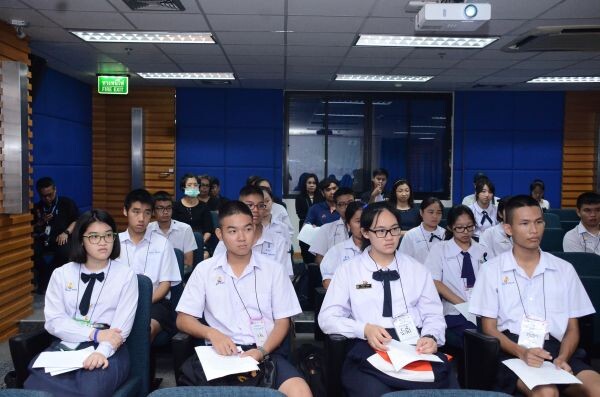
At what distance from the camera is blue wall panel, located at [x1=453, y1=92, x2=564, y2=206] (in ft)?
32.0

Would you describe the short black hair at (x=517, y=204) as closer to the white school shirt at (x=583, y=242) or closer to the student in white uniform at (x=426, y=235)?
the student in white uniform at (x=426, y=235)

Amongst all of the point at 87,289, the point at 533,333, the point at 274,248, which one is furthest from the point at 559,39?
the point at 87,289

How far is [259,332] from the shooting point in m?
2.72

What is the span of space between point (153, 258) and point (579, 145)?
8.70 meters

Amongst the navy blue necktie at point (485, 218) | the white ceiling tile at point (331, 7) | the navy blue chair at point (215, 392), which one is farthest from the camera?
the navy blue necktie at point (485, 218)

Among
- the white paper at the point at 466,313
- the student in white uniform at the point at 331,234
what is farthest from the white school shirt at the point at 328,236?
the white paper at the point at 466,313

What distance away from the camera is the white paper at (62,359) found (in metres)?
2.40

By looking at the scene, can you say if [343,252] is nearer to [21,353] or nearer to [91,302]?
[91,302]

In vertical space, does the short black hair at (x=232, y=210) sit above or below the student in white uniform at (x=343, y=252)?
above

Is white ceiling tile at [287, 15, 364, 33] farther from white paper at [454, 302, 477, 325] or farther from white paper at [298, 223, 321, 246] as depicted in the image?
white paper at [454, 302, 477, 325]

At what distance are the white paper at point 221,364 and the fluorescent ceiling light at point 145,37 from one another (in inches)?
159

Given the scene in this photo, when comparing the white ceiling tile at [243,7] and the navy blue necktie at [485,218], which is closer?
the white ceiling tile at [243,7]

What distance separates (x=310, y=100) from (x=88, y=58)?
159 inches

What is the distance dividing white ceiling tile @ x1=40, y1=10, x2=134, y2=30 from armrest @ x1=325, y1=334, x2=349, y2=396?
12.5 ft
